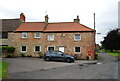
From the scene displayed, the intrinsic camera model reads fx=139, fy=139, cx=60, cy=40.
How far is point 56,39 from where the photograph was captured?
1060 inches

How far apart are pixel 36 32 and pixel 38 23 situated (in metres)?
4.32

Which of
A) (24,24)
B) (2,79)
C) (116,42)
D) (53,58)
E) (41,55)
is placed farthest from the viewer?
(116,42)

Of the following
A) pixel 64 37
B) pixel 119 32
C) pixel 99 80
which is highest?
pixel 119 32

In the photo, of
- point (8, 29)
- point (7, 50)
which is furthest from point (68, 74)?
point (8, 29)

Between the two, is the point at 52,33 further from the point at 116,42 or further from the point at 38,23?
the point at 116,42

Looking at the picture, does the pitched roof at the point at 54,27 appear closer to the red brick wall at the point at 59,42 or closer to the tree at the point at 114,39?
the red brick wall at the point at 59,42

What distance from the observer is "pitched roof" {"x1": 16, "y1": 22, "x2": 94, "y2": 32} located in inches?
1077

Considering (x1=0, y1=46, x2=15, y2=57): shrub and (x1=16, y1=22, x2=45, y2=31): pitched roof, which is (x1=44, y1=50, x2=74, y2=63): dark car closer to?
(x1=16, y1=22, x2=45, y2=31): pitched roof

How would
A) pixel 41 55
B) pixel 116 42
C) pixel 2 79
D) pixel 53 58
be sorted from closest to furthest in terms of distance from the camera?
pixel 2 79 → pixel 53 58 → pixel 41 55 → pixel 116 42

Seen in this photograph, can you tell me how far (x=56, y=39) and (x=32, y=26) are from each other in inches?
266

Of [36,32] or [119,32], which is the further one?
[119,32]

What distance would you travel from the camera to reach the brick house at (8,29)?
2855 centimetres

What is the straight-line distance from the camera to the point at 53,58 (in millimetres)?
21047

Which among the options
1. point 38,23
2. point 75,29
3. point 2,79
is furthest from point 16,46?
point 2,79
